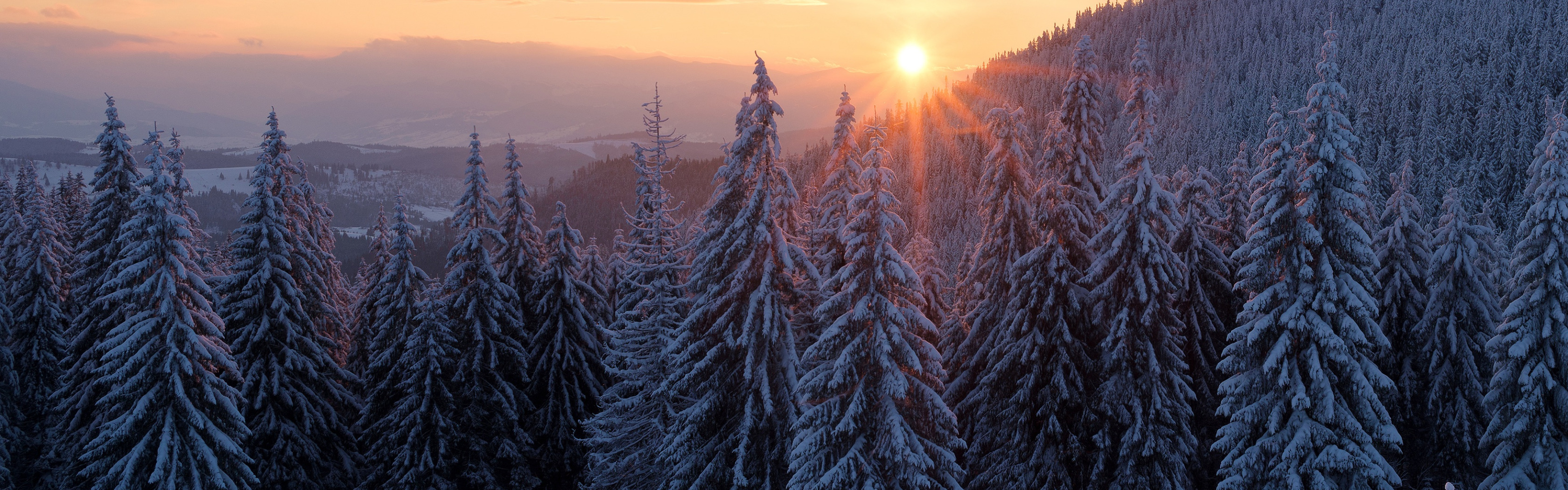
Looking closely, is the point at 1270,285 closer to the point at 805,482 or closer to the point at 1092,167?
the point at 1092,167

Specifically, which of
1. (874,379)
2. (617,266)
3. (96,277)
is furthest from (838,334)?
(96,277)

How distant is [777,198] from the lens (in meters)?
17.1

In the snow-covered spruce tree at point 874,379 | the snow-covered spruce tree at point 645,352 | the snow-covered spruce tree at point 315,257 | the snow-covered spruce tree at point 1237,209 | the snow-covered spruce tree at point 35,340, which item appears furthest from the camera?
the snow-covered spruce tree at point 35,340

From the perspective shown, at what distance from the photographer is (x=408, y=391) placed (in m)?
25.3

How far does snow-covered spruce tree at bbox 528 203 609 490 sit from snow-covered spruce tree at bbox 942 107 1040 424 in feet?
43.5

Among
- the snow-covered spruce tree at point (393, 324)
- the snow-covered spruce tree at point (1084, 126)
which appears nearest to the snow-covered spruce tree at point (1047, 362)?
the snow-covered spruce tree at point (1084, 126)

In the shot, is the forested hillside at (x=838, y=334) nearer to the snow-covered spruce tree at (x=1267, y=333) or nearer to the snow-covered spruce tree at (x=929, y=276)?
the snow-covered spruce tree at (x=1267, y=333)

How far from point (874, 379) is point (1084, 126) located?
9.40m

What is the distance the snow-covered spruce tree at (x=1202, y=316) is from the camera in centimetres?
2131

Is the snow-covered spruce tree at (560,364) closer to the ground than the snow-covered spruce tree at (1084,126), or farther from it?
closer to the ground

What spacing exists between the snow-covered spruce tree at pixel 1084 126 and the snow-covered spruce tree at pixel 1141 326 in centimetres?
90

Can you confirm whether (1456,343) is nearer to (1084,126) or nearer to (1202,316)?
(1202,316)

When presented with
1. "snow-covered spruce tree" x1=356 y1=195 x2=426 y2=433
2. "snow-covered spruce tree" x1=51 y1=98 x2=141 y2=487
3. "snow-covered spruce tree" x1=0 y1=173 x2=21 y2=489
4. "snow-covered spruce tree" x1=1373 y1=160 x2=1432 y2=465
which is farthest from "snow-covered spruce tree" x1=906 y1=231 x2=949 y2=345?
"snow-covered spruce tree" x1=0 y1=173 x2=21 y2=489

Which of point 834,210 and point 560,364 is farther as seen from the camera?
point 560,364
